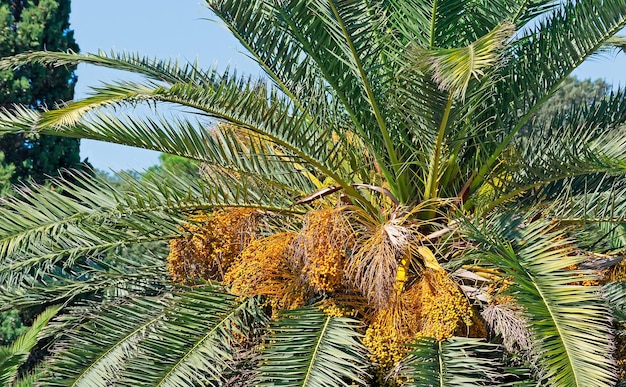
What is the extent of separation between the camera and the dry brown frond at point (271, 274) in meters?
6.22

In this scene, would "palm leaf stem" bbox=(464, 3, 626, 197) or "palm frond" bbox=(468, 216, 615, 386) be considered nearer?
"palm frond" bbox=(468, 216, 615, 386)

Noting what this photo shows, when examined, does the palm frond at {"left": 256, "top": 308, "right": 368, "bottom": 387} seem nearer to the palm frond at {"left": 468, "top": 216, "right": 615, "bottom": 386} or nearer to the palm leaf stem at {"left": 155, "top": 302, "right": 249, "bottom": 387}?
the palm leaf stem at {"left": 155, "top": 302, "right": 249, "bottom": 387}

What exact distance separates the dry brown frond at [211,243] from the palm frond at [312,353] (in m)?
0.78

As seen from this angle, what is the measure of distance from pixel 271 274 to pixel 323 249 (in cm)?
48

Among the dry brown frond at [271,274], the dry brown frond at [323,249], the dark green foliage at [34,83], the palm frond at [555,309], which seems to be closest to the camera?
the palm frond at [555,309]

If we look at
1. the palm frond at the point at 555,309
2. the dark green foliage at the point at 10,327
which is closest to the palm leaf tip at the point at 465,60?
the palm frond at the point at 555,309

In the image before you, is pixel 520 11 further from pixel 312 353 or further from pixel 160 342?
pixel 160 342

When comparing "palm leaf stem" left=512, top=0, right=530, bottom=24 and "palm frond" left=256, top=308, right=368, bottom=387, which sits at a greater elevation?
"palm leaf stem" left=512, top=0, right=530, bottom=24

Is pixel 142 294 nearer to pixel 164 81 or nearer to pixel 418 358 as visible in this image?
→ pixel 164 81

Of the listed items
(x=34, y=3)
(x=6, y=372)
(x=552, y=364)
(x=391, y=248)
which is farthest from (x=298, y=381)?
(x=34, y=3)

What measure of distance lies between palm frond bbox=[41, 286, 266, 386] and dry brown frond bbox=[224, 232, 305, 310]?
152 millimetres

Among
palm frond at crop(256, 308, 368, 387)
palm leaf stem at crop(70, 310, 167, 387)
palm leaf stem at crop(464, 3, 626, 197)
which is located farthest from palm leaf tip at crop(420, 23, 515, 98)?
palm leaf stem at crop(70, 310, 167, 387)

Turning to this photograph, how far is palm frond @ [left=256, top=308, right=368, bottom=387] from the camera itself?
223 inches

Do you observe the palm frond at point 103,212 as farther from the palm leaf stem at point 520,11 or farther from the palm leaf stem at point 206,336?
the palm leaf stem at point 520,11
